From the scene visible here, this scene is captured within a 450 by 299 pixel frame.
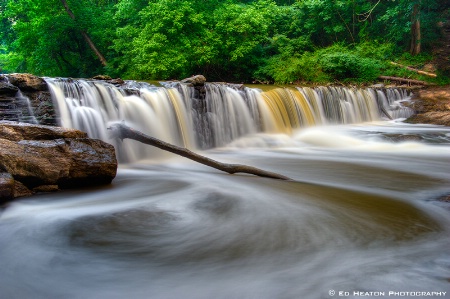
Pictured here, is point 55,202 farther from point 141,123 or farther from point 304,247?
point 141,123

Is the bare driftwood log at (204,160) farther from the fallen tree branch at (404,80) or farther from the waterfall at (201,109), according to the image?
the fallen tree branch at (404,80)

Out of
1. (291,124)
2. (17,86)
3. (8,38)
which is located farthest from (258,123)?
(8,38)

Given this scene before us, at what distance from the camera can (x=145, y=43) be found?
16.7 metres

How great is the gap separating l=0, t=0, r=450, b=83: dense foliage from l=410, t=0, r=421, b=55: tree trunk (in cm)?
14

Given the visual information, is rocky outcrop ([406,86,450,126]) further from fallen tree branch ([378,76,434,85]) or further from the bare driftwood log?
the bare driftwood log

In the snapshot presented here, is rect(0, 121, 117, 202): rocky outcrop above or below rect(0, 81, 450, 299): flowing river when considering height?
above

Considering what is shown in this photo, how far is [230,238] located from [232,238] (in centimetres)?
2

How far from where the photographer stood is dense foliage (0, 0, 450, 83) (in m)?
17.0

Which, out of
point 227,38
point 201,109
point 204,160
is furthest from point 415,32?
point 204,160

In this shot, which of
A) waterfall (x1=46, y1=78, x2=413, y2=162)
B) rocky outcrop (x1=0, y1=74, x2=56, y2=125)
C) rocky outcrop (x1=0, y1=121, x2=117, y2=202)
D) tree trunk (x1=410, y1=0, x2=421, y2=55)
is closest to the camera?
rocky outcrop (x1=0, y1=121, x2=117, y2=202)

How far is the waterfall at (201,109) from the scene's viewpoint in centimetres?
707

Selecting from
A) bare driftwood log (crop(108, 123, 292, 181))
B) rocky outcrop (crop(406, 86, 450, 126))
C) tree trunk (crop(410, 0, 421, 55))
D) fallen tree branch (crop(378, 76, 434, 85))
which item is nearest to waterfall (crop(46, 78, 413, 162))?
rocky outcrop (crop(406, 86, 450, 126))

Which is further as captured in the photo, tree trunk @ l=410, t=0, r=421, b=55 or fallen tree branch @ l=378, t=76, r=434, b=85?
tree trunk @ l=410, t=0, r=421, b=55

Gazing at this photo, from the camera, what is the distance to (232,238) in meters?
3.19
